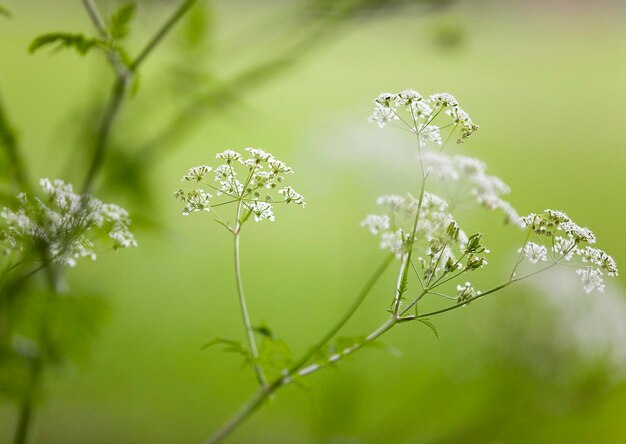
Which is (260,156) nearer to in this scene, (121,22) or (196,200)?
(196,200)

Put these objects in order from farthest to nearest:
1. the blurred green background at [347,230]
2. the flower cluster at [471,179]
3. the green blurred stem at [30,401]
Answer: the blurred green background at [347,230] → the green blurred stem at [30,401] → the flower cluster at [471,179]

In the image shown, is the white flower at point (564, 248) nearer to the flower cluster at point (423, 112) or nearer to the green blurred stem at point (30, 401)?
the flower cluster at point (423, 112)

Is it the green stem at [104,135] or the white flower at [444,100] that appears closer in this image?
the white flower at [444,100]

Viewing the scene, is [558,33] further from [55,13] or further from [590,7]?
[55,13]

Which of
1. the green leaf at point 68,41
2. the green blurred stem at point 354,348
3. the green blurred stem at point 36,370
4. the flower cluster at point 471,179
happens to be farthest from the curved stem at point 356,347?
the green leaf at point 68,41

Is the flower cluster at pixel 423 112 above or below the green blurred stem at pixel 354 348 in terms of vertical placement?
above

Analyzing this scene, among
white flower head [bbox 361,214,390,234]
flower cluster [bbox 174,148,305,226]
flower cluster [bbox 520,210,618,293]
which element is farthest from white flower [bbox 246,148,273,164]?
flower cluster [bbox 520,210,618,293]

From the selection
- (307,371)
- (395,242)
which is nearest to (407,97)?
(395,242)
